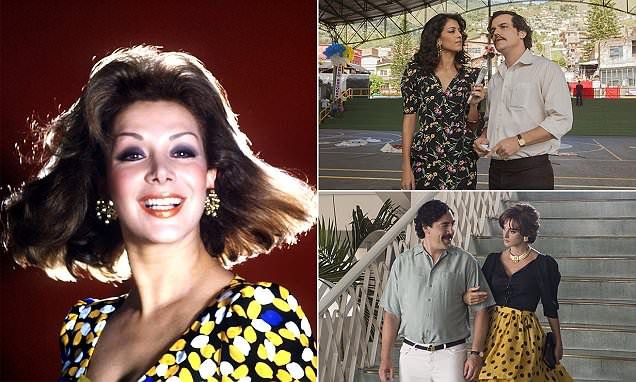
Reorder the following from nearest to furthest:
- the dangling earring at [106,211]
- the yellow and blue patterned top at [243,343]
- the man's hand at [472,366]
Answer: the yellow and blue patterned top at [243,343] → the man's hand at [472,366] → the dangling earring at [106,211]

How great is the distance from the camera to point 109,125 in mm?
3844

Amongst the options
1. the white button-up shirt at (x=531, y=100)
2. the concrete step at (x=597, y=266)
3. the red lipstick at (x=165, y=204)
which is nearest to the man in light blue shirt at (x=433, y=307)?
the concrete step at (x=597, y=266)

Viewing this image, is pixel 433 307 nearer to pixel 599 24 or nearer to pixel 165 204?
pixel 165 204

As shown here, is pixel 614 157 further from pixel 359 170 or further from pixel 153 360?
pixel 153 360

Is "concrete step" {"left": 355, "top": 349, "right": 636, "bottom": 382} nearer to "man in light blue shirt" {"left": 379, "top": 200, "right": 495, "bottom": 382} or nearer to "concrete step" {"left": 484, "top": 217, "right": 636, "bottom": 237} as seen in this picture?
"man in light blue shirt" {"left": 379, "top": 200, "right": 495, "bottom": 382}

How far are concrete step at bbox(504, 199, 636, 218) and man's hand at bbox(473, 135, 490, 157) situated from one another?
29 centimetres

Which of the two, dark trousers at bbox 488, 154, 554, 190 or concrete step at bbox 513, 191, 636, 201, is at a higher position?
dark trousers at bbox 488, 154, 554, 190

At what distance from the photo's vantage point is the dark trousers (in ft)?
11.9

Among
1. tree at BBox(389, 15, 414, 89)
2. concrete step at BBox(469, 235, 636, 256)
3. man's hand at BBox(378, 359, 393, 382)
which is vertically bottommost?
man's hand at BBox(378, 359, 393, 382)

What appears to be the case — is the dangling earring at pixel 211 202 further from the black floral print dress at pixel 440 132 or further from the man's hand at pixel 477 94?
the man's hand at pixel 477 94

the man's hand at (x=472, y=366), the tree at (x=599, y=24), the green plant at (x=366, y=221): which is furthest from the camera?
the green plant at (x=366, y=221)

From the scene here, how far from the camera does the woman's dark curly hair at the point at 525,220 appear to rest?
Answer: 3623 millimetres

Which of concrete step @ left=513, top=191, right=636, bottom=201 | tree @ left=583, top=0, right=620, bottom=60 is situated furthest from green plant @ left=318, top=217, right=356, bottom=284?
tree @ left=583, top=0, right=620, bottom=60

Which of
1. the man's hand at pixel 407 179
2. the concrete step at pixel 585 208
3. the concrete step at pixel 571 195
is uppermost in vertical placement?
the man's hand at pixel 407 179
